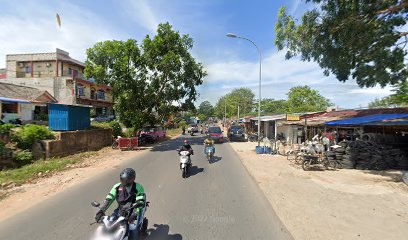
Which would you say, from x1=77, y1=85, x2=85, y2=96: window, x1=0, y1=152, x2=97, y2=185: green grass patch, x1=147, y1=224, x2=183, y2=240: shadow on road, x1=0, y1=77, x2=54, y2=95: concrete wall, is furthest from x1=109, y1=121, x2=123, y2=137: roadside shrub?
x1=0, y1=77, x2=54, y2=95: concrete wall

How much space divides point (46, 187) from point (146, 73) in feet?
49.8

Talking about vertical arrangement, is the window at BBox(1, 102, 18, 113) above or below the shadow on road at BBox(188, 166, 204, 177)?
above

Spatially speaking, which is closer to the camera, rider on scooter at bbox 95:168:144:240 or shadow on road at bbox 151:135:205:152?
rider on scooter at bbox 95:168:144:240

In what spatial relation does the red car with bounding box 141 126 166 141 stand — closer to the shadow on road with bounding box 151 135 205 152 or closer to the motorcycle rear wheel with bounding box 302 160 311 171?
the shadow on road with bounding box 151 135 205 152

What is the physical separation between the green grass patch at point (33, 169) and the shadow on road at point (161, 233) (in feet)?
21.7

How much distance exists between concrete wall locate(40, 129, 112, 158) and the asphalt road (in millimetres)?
5344

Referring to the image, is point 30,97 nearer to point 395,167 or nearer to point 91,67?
point 91,67

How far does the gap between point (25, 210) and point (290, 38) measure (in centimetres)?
1322

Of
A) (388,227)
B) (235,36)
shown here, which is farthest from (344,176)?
(235,36)

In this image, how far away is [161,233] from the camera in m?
4.64

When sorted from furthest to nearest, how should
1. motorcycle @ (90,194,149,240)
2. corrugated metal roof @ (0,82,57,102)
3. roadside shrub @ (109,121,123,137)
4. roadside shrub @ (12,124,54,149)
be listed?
corrugated metal roof @ (0,82,57,102) < roadside shrub @ (109,121,123,137) < roadside shrub @ (12,124,54,149) < motorcycle @ (90,194,149,240)

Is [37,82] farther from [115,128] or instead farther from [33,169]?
[33,169]

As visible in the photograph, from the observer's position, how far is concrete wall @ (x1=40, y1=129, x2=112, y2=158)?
12.7m

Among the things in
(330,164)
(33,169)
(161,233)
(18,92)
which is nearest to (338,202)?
(161,233)
